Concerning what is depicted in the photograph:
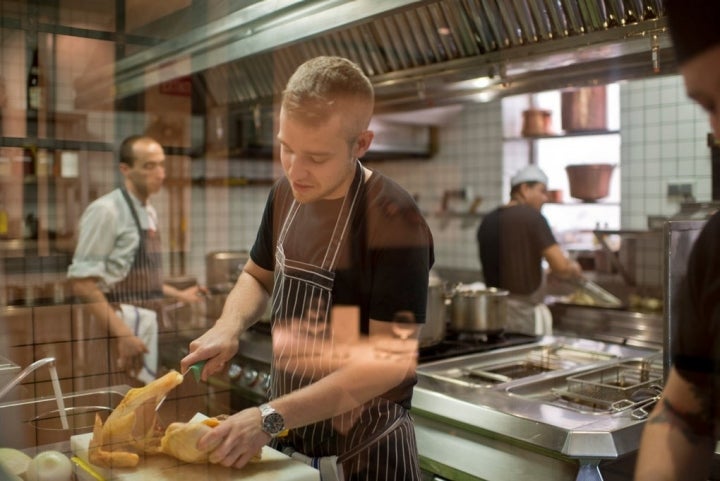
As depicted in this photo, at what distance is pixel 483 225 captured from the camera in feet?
10.2

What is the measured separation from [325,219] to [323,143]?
92 mm

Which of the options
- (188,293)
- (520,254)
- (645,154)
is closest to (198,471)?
(188,293)

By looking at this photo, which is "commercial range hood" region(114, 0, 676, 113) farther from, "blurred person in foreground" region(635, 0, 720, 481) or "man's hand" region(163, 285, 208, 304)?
"blurred person in foreground" region(635, 0, 720, 481)

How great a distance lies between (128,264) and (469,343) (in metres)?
0.88

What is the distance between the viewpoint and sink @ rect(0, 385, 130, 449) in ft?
3.01

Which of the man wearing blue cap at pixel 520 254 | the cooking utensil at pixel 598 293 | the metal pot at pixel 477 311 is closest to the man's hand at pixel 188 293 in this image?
the metal pot at pixel 477 311

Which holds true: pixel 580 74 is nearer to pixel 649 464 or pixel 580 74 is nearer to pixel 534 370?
pixel 534 370

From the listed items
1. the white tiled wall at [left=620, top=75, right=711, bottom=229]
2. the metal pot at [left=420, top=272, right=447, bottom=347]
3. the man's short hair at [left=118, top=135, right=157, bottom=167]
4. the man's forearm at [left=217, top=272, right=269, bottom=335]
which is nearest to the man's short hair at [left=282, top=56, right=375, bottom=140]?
the man's forearm at [left=217, top=272, right=269, bottom=335]

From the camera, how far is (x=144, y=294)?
157cm

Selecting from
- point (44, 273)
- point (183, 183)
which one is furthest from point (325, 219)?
point (183, 183)

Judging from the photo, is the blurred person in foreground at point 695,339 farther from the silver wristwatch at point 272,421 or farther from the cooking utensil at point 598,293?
the cooking utensil at point 598,293

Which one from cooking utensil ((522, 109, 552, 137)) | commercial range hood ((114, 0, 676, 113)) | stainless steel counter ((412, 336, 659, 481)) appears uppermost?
cooking utensil ((522, 109, 552, 137))

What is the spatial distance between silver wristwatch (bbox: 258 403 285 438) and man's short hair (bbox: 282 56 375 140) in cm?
34

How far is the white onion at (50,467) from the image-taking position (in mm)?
875
